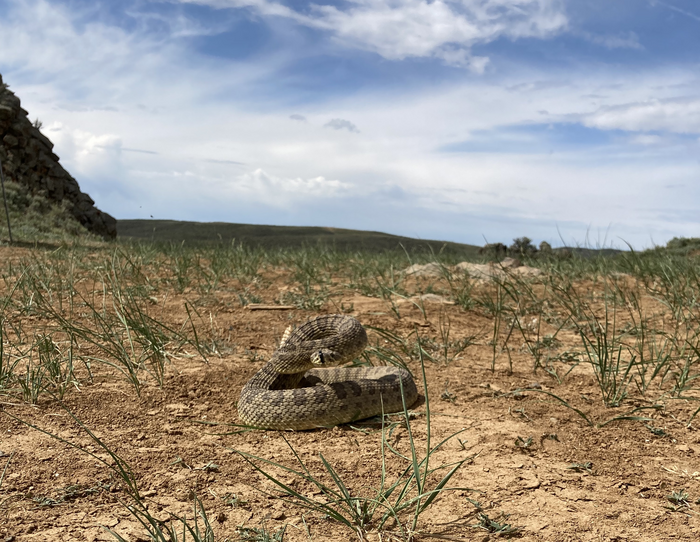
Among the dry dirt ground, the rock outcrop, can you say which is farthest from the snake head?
the rock outcrop

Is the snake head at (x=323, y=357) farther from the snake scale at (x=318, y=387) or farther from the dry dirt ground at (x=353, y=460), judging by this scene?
the dry dirt ground at (x=353, y=460)

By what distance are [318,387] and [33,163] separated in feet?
74.9

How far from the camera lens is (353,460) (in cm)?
282

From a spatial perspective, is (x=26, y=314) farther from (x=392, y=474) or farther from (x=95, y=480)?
(x=392, y=474)

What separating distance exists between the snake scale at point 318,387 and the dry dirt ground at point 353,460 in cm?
12

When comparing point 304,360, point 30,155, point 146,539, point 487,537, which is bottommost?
point 146,539

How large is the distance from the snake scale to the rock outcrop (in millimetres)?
20303

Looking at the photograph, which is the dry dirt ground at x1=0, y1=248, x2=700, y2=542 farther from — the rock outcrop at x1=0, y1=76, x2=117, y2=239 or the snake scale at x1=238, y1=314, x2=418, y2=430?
the rock outcrop at x1=0, y1=76, x2=117, y2=239

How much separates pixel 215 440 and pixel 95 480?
2.24ft

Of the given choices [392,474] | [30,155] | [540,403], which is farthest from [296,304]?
[30,155]

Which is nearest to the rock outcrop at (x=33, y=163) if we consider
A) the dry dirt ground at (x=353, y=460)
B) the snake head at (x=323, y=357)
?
the dry dirt ground at (x=353, y=460)

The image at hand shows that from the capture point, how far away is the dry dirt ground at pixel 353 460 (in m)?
2.24

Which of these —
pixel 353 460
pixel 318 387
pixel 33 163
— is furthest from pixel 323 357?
pixel 33 163

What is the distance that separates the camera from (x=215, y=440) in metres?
3.10
